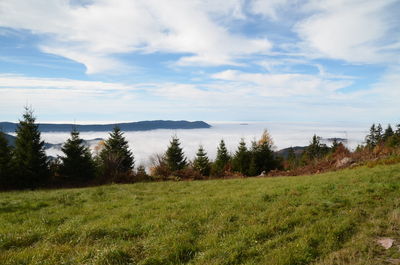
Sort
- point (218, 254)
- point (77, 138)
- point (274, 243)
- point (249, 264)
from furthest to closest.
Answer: point (77, 138), point (274, 243), point (218, 254), point (249, 264)

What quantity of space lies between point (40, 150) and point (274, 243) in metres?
29.4

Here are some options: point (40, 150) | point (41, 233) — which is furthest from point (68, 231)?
point (40, 150)

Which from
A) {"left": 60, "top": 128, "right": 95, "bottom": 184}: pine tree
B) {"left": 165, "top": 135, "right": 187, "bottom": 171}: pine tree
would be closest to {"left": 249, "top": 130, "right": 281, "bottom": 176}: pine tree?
{"left": 165, "top": 135, "right": 187, "bottom": 171}: pine tree

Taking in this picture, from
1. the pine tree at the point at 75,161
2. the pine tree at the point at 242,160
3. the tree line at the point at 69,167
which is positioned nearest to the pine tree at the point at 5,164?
the tree line at the point at 69,167

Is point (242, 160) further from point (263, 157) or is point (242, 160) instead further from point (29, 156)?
point (29, 156)

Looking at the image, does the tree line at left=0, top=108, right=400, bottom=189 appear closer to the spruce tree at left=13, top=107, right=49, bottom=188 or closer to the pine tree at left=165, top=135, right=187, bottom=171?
the spruce tree at left=13, top=107, right=49, bottom=188

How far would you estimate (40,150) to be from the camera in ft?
92.5

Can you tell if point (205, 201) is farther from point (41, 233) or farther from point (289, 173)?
point (289, 173)

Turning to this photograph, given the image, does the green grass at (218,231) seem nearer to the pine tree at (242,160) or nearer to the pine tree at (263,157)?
the pine tree at (242,160)

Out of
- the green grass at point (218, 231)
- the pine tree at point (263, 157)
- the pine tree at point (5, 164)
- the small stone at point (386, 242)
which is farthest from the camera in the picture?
the pine tree at point (263, 157)

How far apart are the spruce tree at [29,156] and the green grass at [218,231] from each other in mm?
19027

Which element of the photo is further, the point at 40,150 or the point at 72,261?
the point at 40,150

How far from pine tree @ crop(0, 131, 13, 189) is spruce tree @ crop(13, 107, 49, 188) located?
62cm

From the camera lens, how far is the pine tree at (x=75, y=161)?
100 feet
